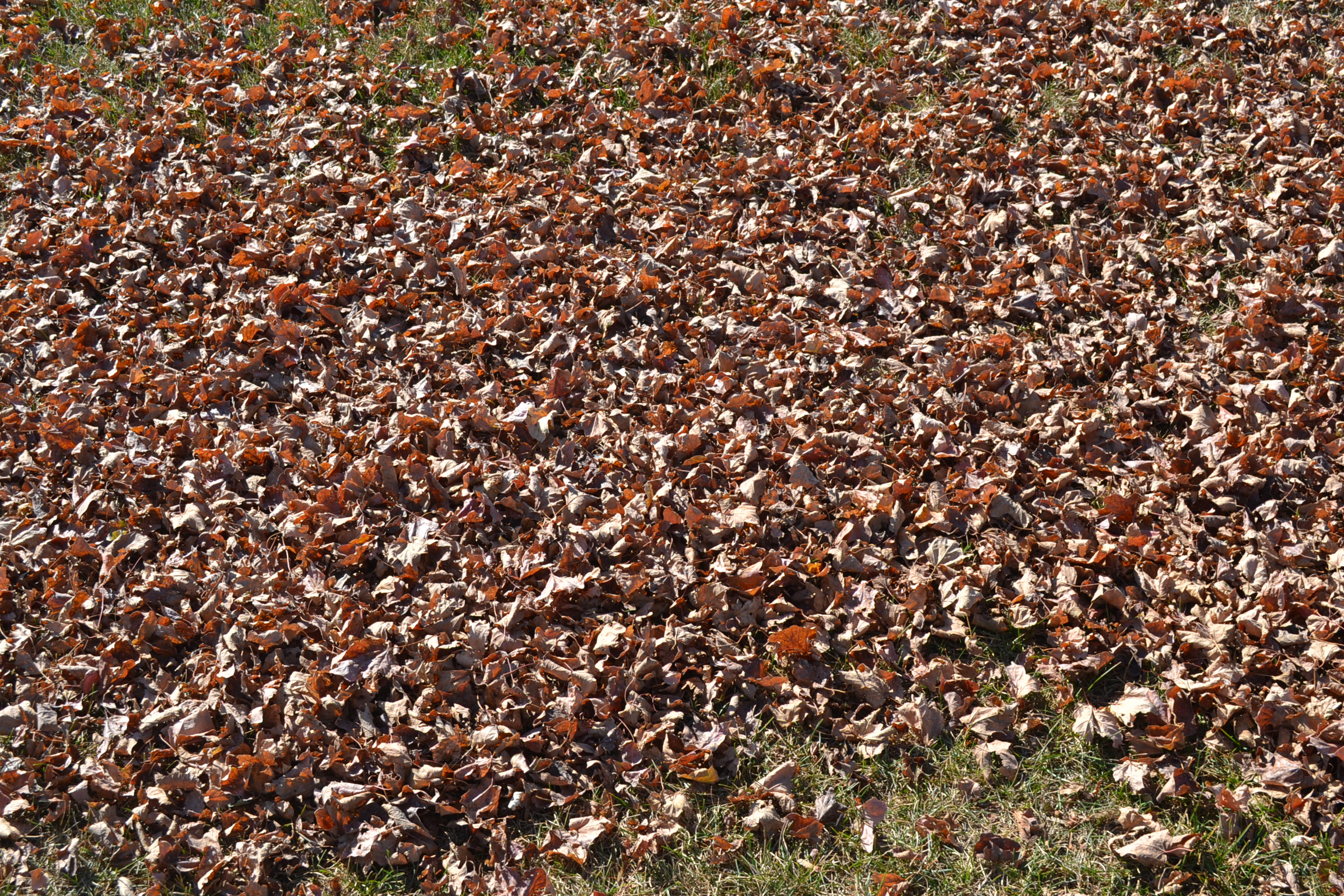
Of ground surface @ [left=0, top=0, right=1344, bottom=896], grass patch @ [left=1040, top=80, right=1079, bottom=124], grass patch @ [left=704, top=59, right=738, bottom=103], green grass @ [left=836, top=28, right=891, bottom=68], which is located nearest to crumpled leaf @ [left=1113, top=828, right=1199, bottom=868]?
ground surface @ [left=0, top=0, right=1344, bottom=896]

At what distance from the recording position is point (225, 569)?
373 centimetres

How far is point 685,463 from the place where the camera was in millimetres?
3980

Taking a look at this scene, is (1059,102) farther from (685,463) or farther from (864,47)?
(685,463)

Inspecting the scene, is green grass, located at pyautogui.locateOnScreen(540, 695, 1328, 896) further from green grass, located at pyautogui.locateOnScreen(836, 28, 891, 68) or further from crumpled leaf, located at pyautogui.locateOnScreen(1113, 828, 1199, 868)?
green grass, located at pyautogui.locateOnScreen(836, 28, 891, 68)

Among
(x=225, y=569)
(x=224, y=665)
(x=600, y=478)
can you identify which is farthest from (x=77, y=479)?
(x=600, y=478)

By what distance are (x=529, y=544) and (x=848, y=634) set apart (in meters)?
1.15

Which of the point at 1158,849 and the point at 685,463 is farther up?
the point at 685,463

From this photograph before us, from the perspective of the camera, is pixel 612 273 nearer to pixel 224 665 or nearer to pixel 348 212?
pixel 348 212

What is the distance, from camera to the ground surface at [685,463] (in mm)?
3111

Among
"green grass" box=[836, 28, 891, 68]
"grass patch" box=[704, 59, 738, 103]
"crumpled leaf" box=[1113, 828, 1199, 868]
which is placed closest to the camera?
"crumpled leaf" box=[1113, 828, 1199, 868]

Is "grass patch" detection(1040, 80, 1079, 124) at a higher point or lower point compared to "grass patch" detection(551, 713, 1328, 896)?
higher

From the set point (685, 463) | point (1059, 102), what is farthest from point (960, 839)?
point (1059, 102)

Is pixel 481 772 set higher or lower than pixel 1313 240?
lower

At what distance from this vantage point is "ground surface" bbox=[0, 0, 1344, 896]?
311 centimetres
